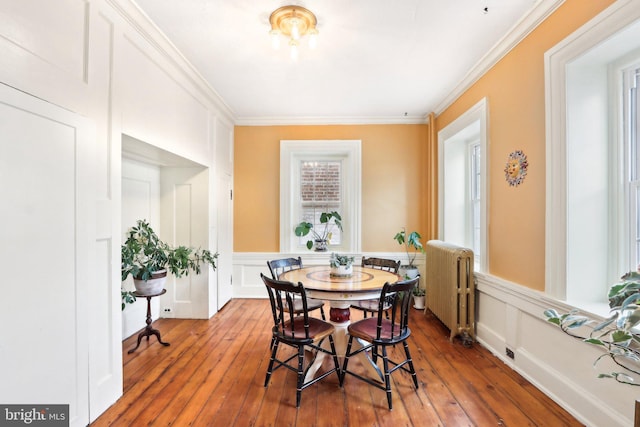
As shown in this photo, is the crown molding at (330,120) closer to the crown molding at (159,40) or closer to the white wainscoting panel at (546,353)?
the crown molding at (159,40)

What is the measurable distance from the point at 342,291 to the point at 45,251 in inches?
69.1

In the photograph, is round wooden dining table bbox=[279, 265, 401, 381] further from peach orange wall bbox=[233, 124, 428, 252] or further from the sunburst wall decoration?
peach orange wall bbox=[233, 124, 428, 252]

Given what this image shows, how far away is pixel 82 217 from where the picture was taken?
1664 millimetres

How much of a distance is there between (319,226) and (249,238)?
110 cm

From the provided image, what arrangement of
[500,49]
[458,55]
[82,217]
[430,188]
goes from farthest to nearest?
1. [430,188]
2. [458,55]
3. [500,49]
4. [82,217]

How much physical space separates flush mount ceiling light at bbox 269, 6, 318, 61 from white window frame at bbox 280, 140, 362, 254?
6.92 feet

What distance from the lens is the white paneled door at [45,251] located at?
129 cm

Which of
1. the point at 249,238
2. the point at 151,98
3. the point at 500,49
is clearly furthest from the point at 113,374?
the point at 500,49

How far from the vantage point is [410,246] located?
429 cm

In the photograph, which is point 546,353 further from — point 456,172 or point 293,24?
point 293,24

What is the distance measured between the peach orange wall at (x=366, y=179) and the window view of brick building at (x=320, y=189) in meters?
0.40

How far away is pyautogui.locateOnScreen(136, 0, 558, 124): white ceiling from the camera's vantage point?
2025 mm

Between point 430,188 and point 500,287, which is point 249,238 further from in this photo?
point 500,287

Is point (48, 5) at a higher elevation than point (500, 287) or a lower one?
higher
